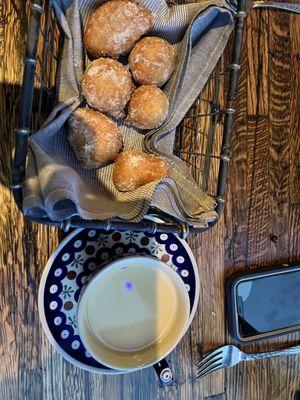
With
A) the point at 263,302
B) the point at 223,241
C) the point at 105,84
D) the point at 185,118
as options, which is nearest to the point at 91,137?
the point at 105,84

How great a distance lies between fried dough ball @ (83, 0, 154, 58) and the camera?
2.11 feet

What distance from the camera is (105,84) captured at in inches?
25.2

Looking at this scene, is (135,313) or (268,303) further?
(268,303)

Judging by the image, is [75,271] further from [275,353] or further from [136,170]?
[275,353]

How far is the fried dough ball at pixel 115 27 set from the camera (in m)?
0.64

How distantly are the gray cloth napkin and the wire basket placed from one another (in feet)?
0.06

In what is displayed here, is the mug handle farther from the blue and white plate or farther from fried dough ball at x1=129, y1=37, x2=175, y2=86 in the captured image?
fried dough ball at x1=129, y1=37, x2=175, y2=86

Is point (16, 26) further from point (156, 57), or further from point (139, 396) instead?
point (139, 396)

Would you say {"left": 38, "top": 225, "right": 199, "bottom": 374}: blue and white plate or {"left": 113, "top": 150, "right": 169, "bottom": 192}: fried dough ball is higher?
{"left": 113, "top": 150, "right": 169, "bottom": 192}: fried dough ball

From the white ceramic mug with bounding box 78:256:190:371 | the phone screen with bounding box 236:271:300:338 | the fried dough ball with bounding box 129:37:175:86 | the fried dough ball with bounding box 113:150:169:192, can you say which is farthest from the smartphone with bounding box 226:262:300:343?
the fried dough ball with bounding box 129:37:175:86

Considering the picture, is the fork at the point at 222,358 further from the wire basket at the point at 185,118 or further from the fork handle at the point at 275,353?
the wire basket at the point at 185,118

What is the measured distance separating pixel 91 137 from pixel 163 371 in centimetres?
41

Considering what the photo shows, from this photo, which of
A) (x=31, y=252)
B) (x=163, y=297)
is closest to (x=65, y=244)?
(x=31, y=252)

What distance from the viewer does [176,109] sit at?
72 cm
